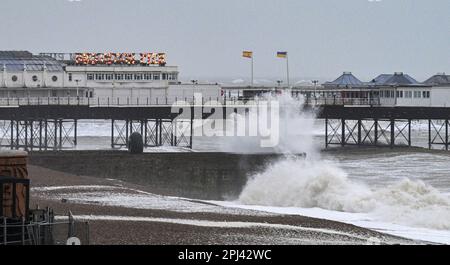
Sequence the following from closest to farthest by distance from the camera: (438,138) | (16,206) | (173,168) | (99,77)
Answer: (16,206) → (173,168) → (99,77) → (438,138)

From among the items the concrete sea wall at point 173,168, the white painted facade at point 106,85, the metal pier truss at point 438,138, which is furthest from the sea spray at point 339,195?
the white painted facade at point 106,85

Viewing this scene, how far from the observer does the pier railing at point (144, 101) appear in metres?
87.2

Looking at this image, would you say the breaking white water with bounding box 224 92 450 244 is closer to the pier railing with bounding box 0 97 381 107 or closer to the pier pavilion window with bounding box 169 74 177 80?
the pier railing with bounding box 0 97 381 107

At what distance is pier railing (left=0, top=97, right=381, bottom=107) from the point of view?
286 ft

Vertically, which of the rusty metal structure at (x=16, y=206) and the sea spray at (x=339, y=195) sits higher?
the rusty metal structure at (x=16, y=206)

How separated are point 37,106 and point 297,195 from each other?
3779 cm

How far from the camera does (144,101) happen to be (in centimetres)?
9319

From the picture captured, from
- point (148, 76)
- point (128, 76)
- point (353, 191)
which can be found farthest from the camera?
point (148, 76)

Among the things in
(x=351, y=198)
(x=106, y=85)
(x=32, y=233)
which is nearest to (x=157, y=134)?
(x=106, y=85)

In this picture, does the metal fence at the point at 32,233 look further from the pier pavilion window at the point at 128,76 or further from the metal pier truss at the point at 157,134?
the pier pavilion window at the point at 128,76

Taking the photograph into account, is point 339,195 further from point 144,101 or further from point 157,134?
point 144,101

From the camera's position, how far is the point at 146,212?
35188 mm
